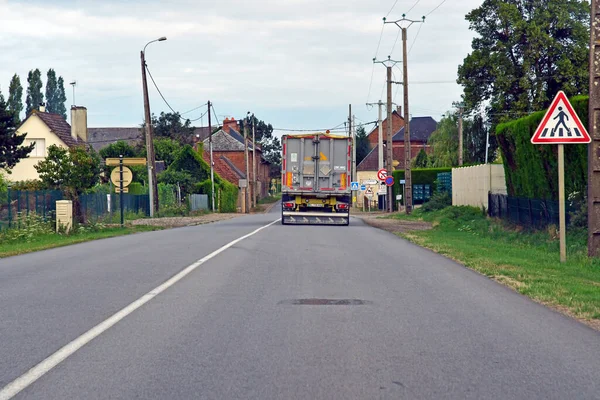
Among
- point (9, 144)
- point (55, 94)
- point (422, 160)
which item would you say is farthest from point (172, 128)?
point (9, 144)

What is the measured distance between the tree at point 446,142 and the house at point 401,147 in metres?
10.8

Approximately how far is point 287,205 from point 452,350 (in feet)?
82.4

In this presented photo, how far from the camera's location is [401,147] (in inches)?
4129

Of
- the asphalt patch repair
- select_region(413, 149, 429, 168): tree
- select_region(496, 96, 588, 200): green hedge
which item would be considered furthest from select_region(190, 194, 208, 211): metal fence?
select_region(496, 96, 588, 200): green hedge

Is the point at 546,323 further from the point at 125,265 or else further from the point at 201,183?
the point at 201,183

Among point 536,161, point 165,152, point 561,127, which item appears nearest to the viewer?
point 561,127

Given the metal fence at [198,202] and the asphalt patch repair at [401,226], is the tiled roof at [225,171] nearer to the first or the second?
the metal fence at [198,202]

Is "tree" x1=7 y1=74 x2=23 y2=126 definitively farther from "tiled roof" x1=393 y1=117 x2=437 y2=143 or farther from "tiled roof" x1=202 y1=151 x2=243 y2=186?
"tiled roof" x1=393 y1=117 x2=437 y2=143

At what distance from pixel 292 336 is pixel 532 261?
8831 millimetres

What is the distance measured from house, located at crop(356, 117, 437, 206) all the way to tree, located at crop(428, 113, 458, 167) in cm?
1078

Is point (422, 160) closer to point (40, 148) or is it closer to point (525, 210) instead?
point (40, 148)

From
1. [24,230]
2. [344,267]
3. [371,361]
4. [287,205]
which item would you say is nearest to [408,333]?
[371,361]

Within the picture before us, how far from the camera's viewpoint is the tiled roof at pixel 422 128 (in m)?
110

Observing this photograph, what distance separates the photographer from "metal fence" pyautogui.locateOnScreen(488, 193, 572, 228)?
20.1 meters
